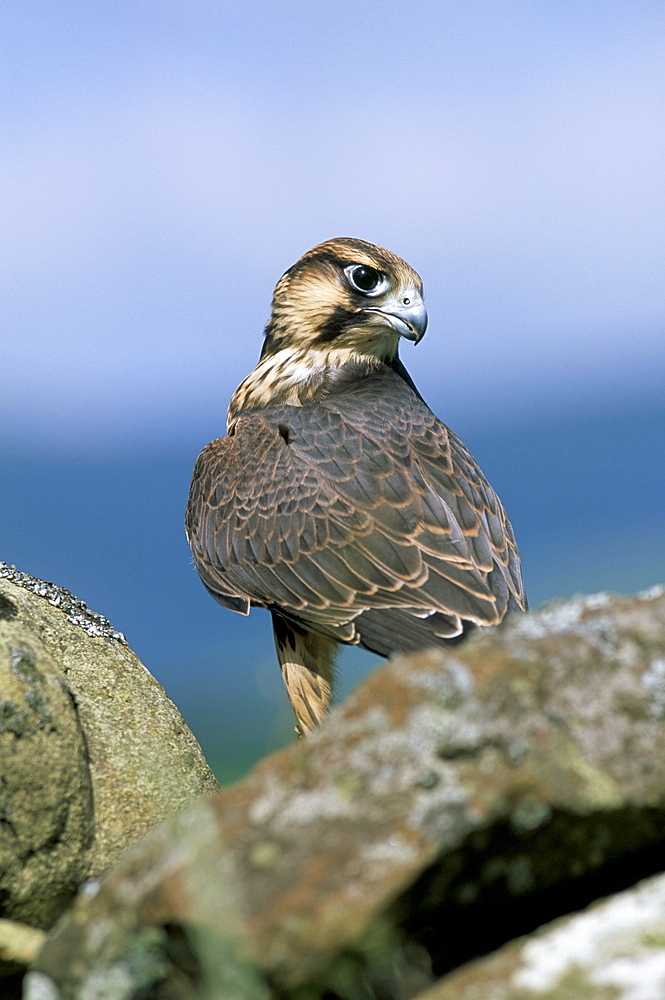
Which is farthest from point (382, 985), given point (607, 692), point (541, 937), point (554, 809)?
point (607, 692)

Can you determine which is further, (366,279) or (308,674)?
(366,279)

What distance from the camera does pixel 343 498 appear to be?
452 cm

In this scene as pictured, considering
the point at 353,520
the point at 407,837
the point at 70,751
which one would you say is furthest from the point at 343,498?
the point at 407,837

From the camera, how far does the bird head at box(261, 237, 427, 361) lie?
5.44m

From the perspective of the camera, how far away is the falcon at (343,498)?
13.8ft

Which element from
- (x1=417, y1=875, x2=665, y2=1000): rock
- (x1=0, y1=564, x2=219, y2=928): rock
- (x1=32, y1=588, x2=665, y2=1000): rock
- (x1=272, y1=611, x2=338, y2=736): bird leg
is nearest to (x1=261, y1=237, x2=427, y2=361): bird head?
(x1=272, y1=611, x2=338, y2=736): bird leg

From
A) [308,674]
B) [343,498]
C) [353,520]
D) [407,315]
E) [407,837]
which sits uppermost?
[407,315]

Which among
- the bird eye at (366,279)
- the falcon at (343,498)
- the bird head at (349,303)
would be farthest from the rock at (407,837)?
the bird eye at (366,279)

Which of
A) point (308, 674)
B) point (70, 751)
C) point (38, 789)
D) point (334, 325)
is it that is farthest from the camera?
point (334, 325)

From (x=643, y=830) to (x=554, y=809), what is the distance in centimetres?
26

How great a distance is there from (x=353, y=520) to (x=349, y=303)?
1648 mm

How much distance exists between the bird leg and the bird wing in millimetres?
324

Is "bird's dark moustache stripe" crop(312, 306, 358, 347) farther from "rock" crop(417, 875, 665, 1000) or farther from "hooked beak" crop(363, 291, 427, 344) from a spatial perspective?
"rock" crop(417, 875, 665, 1000)

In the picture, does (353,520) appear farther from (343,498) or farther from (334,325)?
(334,325)
